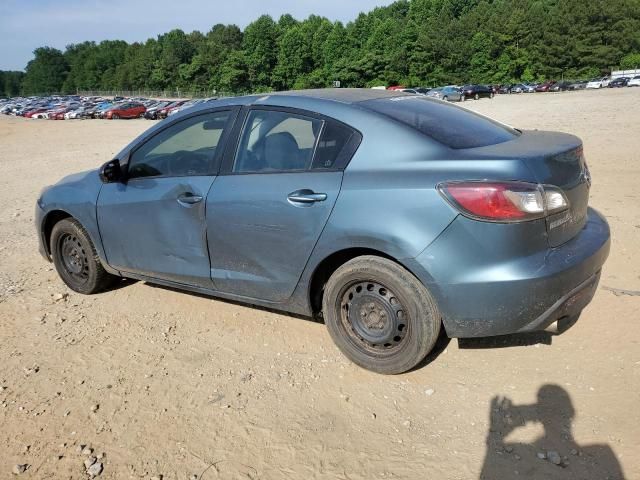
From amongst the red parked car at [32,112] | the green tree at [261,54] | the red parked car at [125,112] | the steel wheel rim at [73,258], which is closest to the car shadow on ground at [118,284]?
the steel wheel rim at [73,258]

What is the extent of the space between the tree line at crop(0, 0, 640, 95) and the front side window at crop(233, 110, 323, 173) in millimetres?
90810

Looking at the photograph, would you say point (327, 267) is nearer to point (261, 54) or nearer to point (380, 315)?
point (380, 315)

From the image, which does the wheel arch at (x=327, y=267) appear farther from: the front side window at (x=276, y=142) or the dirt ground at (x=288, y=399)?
the front side window at (x=276, y=142)

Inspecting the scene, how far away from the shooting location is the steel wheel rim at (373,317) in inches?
130

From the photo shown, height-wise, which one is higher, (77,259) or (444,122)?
(444,122)

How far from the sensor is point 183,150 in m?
4.23

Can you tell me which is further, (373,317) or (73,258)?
(73,258)

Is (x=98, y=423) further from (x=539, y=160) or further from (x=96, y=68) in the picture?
(x=96, y=68)

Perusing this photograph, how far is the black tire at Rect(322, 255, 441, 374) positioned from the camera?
3184 mm

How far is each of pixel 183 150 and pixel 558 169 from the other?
2.61 m

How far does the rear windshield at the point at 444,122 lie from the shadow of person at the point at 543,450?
1.52m

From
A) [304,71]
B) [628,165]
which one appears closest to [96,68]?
[304,71]

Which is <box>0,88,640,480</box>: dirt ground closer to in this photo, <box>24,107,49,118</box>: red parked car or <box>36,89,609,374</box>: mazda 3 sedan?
<box>36,89,609,374</box>: mazda 3 sedan

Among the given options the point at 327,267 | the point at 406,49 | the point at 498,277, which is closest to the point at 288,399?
the point at 327,267
